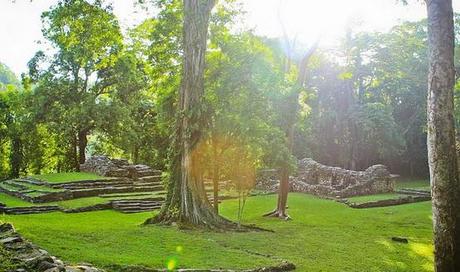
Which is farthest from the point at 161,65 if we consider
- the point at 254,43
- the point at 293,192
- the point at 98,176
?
the point at 293,192

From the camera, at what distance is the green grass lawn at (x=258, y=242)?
340 inches

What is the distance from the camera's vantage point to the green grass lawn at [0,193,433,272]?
28.3ft

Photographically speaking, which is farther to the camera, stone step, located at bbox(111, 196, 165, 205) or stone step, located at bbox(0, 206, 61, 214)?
stone step, located at bbox(111, 196, 165, 205)

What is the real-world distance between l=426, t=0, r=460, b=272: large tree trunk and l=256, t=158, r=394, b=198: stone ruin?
17.6 meters

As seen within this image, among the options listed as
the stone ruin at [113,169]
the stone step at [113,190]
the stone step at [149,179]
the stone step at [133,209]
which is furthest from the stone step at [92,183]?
the stone step at [133,209]

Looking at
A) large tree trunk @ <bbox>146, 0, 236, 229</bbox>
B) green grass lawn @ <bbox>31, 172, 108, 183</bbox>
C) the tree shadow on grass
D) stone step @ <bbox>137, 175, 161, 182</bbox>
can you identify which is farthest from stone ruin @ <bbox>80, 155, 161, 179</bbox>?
the tree shadow on grass

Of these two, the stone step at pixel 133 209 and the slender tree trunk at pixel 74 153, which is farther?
the slender tree trunk at pixel 74 153

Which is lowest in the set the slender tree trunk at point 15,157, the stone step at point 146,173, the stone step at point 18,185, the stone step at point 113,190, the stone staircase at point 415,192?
the stone staircase at point 415,192

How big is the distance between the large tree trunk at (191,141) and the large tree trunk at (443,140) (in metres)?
7.87

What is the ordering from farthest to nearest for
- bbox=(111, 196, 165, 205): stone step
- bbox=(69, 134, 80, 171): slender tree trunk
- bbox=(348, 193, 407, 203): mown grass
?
bbox=(69, 134, 80, 171): slender tree trunk < bbox=(348, 193, 407, 203): mown grass < bbox=(111, 196, 165, 205): stone step

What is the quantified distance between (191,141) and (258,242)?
390 cm

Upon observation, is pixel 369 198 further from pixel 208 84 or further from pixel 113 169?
pixel 113 169

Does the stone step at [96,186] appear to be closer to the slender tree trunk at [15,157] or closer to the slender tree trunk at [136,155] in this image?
the slender tree trunk at [136,155]

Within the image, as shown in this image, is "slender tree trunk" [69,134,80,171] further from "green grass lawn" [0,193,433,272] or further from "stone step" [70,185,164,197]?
"green grass lawn" [0,193,433,272]
